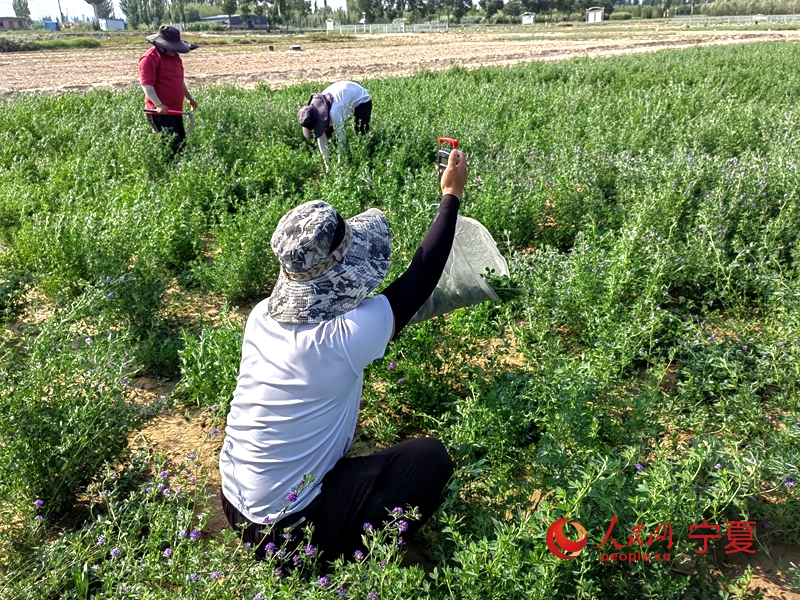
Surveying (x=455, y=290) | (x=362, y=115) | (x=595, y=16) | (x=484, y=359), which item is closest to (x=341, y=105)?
(x=362, y=115)

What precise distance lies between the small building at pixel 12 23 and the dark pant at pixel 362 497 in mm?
109051

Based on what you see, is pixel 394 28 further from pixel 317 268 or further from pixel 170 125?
pixel 317 268

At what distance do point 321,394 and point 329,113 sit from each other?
4921 mm

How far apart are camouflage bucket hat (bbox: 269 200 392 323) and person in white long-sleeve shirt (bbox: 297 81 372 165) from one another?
172 inches

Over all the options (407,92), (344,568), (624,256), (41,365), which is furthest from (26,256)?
(407,92)

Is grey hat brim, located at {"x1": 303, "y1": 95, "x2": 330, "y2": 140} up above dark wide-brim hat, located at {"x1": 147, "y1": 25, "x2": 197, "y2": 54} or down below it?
below

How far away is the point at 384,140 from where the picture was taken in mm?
6938

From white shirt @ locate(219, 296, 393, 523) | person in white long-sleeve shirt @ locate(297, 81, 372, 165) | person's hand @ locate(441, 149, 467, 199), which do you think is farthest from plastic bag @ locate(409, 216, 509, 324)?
person in white long-sleeve shirt @ locate(297, 81, 372, 165)

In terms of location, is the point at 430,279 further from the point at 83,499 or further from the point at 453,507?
the point at 83,499

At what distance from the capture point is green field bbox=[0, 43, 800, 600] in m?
1.96

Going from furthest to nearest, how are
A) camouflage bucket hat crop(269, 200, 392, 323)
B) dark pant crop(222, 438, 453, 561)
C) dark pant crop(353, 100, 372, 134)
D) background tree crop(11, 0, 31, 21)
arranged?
background tree crop(11, 0, 31, 21), dark pant crop(353, 100, 372, 134), dark pant crop(222, 438, 453, 561), camouflage bucket hat crop(269, 200, 392, 323)

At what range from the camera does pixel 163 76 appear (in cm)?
664

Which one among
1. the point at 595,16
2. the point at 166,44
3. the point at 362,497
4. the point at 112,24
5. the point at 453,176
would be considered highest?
the point at 166,44

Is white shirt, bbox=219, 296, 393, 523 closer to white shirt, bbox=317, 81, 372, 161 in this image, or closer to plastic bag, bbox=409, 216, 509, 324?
plastic bag, bbox=409, 216, 509, 324
